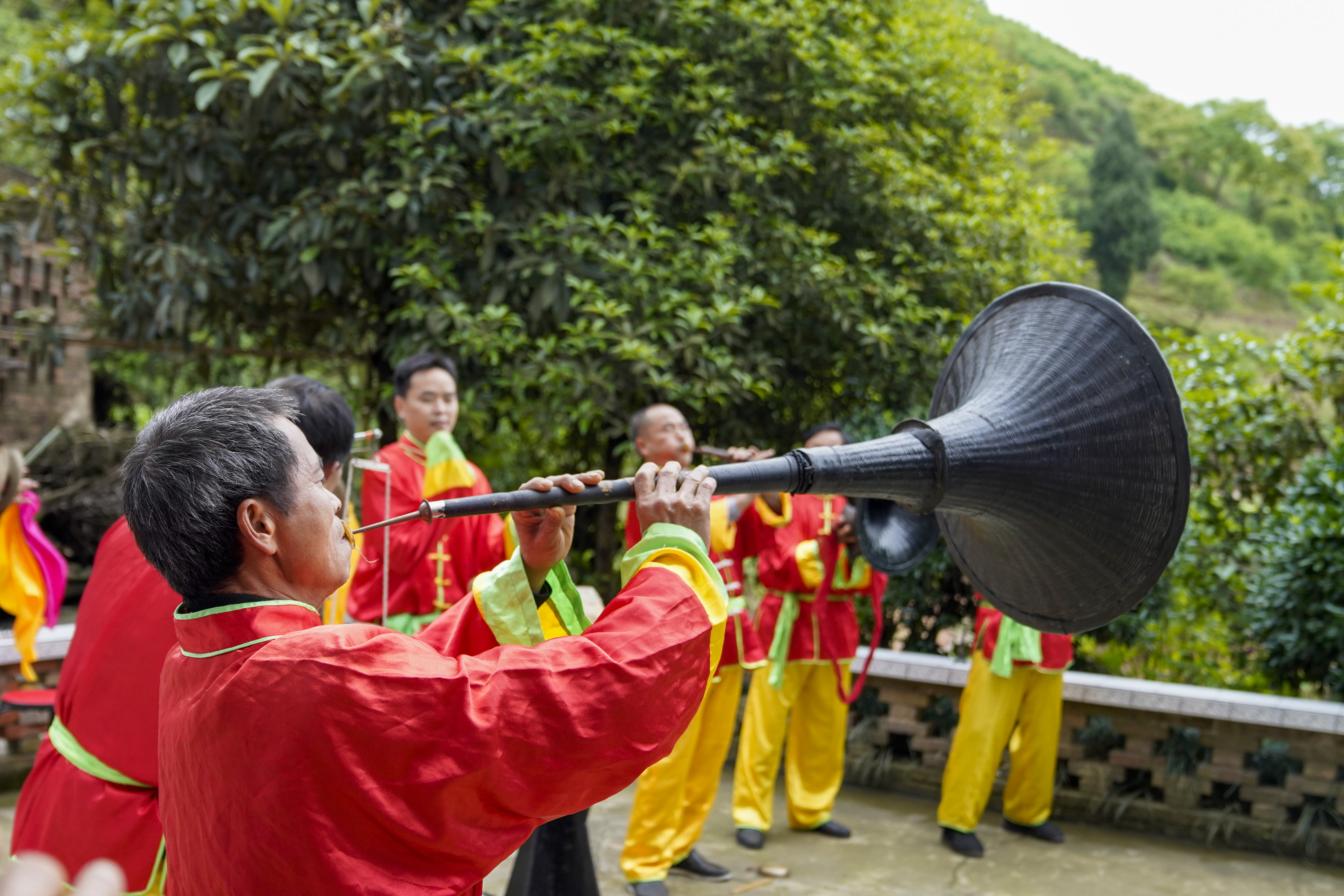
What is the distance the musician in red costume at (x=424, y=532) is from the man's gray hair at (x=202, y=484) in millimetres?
2488

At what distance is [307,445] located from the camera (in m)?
1.63

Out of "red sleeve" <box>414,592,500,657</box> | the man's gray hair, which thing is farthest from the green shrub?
the man's gray hair

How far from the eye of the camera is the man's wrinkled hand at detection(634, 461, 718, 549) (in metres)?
1.61

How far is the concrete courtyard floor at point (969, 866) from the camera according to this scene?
4.45 metres

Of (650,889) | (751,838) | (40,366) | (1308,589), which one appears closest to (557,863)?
(650,889)

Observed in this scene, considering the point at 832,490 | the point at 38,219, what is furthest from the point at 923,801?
the point at 38,219

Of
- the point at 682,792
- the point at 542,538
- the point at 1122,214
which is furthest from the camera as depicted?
the point at 1122,214

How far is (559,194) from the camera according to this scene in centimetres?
633

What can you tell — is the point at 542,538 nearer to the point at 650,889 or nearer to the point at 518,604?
the point at 518,604

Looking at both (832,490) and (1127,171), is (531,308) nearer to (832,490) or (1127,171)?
(832,490)

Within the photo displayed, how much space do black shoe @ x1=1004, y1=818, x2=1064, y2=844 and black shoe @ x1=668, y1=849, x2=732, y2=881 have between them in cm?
153

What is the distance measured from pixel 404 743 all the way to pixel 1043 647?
13.3 ft

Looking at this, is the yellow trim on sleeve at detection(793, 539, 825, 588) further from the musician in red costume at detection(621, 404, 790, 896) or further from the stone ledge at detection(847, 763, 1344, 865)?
the stone ledge at detection(847, 763, 1344, 865)

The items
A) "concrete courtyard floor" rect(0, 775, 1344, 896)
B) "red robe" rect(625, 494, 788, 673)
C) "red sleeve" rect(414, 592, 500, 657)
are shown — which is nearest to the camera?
"red sleeve" rect(414, 592, 500, 657)
